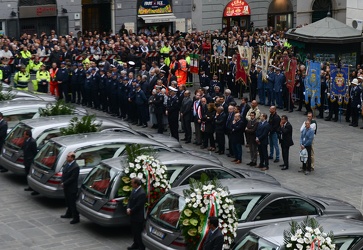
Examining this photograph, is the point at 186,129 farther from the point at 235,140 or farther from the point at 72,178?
the point at 72,178

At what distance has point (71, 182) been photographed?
53.8ft

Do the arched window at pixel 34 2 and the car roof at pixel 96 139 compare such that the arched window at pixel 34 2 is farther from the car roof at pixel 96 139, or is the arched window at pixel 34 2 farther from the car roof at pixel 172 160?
the car roof at pixel 172 160

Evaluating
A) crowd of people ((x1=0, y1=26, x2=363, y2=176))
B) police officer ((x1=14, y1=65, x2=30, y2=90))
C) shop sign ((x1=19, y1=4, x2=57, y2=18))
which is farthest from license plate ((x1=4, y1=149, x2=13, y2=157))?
shop sign ((x1=19, y1=4, x2=57, y2=18))

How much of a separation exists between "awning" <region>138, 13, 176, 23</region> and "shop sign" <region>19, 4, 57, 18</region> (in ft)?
21.0

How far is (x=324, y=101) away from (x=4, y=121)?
40.6ft

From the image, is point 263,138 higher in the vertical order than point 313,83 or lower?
lower

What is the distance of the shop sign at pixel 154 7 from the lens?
50969 millimetres

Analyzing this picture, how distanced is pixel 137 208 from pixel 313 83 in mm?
15202

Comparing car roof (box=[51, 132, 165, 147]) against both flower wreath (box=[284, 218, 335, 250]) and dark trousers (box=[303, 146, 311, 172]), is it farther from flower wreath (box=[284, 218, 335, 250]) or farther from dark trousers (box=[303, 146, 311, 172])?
flower wreath (box=[284, 218, 335, 250])

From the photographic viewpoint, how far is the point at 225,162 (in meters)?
22.8

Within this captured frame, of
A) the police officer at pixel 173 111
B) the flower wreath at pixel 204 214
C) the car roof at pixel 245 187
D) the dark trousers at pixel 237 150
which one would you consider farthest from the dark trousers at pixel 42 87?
the flower wreath at pixel 204 214

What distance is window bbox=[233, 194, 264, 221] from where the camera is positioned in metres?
14.0

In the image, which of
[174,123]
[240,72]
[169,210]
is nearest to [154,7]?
[240,72]

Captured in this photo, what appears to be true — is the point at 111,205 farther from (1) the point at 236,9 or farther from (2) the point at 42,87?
(1) the point at 236,9
